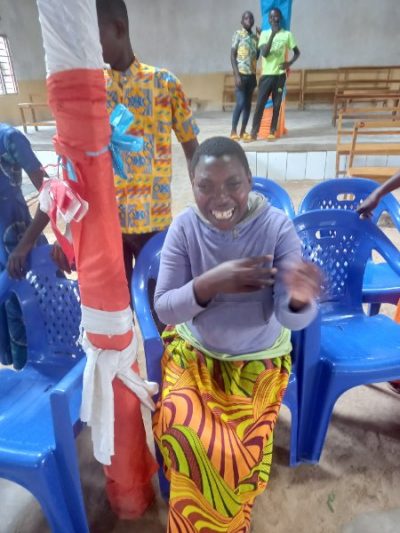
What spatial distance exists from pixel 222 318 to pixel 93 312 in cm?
36

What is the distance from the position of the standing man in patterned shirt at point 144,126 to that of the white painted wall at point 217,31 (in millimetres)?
8721

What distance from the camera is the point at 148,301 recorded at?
148 centimetres

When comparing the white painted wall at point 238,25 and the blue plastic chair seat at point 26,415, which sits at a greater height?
the white painted wall at point 238,25

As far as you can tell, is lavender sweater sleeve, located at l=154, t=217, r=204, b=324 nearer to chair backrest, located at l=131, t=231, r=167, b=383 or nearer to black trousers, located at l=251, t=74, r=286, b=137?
chair backrest, located at l=131, t=231, r=167, b=383

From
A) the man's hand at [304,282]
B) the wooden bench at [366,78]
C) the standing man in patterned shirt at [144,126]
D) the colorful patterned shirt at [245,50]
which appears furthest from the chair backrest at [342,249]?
the wooden bench at [366,78]

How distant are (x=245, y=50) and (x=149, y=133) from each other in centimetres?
480

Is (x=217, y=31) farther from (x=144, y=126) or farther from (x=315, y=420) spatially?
(x=315, y=420)

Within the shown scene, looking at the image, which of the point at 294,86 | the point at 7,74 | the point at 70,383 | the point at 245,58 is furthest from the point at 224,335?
the point at 7,74

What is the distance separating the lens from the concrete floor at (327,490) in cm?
137

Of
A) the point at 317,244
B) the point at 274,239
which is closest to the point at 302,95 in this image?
the point at 317,244

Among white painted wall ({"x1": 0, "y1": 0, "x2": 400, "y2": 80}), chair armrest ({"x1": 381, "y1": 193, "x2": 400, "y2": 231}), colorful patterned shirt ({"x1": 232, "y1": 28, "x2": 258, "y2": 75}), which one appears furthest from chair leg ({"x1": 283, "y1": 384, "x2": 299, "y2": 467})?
white painted wall ({"x1": 0, "y1": 0, "x2": 400, "y2": 80})

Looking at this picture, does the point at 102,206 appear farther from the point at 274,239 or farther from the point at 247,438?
the point at 247,438

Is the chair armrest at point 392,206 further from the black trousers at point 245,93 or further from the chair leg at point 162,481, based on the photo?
the black trousers at point 245,93

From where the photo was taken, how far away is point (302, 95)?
9266mm
